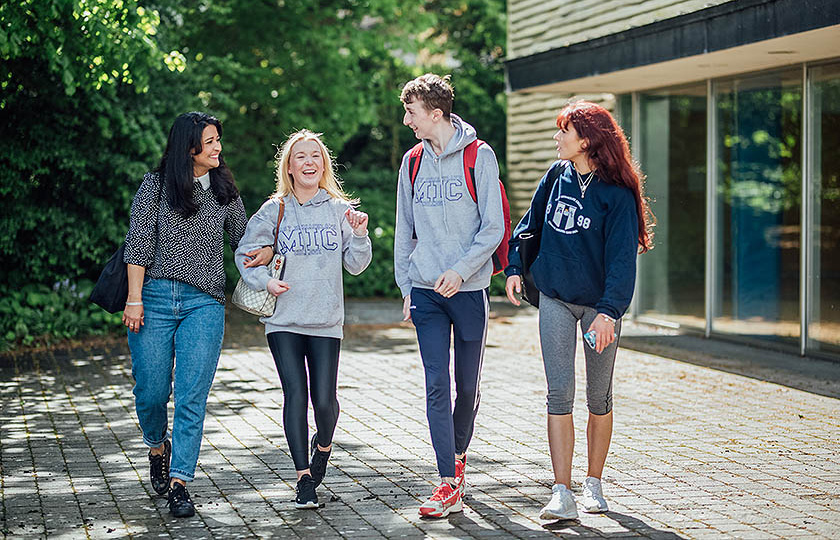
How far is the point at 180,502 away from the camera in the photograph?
17.8 ft

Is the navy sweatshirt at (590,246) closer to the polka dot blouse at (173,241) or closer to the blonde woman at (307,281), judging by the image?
the blonde woman at (307,281)

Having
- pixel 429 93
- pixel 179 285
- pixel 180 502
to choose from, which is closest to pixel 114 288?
pixel 179 285

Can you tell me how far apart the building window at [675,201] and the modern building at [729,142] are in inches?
0.8

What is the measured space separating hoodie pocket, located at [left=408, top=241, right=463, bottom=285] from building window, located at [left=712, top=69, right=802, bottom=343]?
21.4 ft

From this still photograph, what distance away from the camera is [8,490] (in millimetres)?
5941

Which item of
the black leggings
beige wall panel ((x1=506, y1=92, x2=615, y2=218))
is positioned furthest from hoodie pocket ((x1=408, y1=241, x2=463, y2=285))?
beige wall panel ((x1=506, y1=92, x2=615, y2=218))

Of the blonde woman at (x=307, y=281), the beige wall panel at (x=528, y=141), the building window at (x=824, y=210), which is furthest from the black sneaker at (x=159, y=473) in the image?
the beige wall panel at (x=528, y=141)

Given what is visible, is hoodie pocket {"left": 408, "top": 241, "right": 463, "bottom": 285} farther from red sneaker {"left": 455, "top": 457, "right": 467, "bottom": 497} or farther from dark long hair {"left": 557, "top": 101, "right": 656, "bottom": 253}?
red sneaker {"left": 455, "top": 457, "right": 467, "bottom": 497}

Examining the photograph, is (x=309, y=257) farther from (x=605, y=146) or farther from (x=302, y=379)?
(x=605, y=146)

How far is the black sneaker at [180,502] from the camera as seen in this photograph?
5387 millimetres

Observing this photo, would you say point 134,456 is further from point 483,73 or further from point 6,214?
point 483,73

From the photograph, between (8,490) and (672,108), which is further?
(672,108)

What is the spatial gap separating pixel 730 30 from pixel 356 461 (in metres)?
5.32

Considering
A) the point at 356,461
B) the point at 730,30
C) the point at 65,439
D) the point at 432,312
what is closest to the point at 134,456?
the point at 65,439
